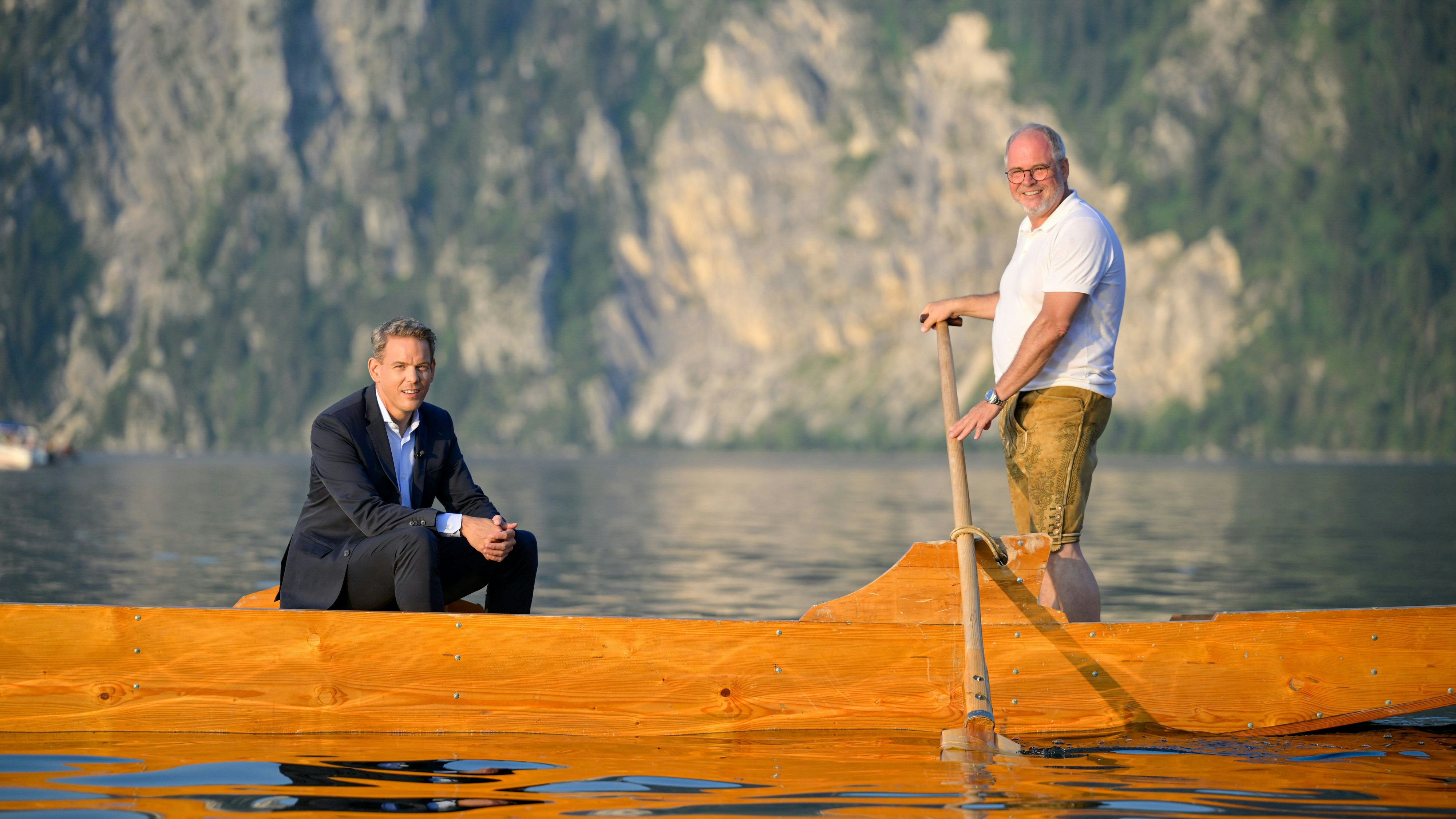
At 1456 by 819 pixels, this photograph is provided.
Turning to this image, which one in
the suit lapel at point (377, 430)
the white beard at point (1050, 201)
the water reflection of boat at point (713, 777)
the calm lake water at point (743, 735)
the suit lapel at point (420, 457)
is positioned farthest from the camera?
the suit lapel at point (420, 457)

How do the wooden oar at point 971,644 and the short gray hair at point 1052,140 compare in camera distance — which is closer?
the wooden oar at point 971,644

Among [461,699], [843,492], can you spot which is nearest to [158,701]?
[461,699]

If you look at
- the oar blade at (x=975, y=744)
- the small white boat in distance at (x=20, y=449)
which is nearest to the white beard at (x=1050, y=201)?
the oar blade at (x=975, y=744)

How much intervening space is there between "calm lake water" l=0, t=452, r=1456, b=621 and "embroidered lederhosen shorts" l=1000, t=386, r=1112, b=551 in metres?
6.56

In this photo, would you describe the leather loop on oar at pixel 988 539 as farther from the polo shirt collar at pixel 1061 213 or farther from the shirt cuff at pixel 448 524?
the shirt cuff at pixel 448 524

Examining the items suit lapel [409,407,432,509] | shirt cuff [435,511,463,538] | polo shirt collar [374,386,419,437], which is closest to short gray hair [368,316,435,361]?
polo shirt collar [374,386,419,437]

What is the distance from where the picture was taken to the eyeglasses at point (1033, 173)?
7113 millimetres

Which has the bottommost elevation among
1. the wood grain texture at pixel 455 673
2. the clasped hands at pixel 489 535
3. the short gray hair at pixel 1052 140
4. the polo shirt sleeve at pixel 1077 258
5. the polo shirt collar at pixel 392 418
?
the wood grain texture at pixel 455 673

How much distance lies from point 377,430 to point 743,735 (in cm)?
262

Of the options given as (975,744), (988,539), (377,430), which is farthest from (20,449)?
(975,744)

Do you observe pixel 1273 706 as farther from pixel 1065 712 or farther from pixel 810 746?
pixel 810 746

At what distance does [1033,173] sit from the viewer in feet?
23.4

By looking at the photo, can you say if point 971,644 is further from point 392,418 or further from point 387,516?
point 392,418

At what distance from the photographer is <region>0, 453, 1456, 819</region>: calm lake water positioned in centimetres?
595
